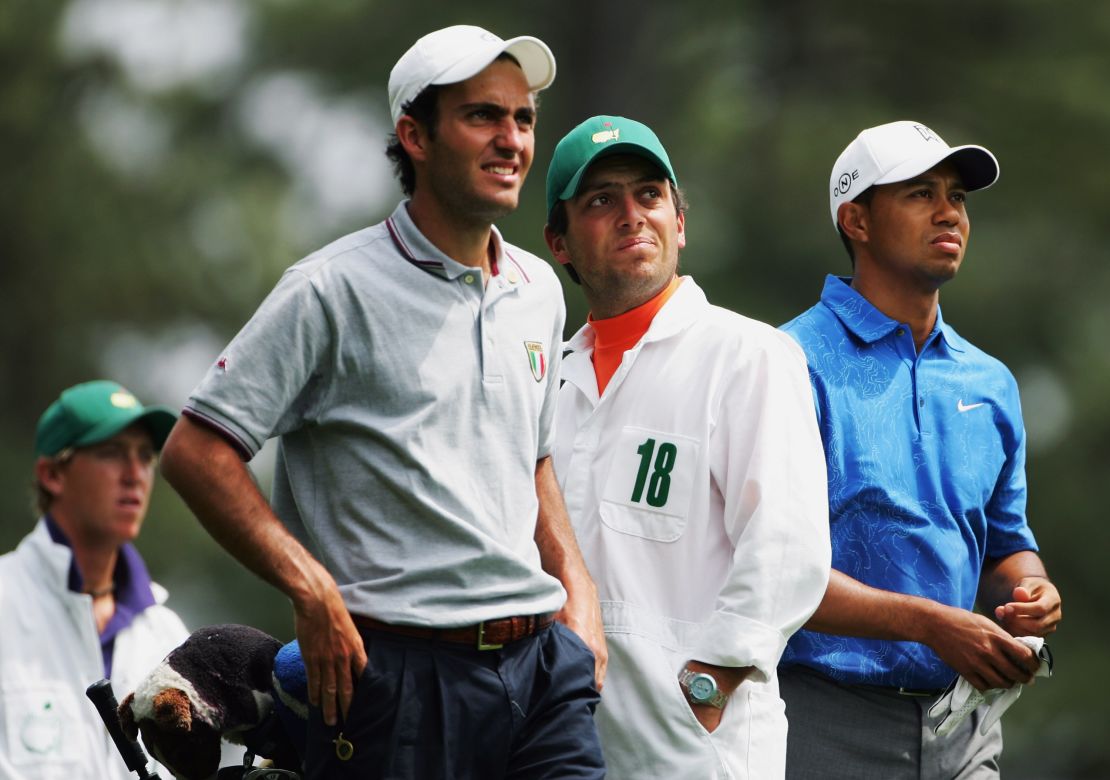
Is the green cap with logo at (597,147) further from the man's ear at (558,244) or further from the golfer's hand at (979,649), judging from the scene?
the golfer's hand at (979,649)

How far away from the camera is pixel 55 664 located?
21.4 ft

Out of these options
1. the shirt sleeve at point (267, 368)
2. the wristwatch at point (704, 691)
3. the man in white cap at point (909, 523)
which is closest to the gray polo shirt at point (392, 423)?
the shirt sleeve at point (267, 368)

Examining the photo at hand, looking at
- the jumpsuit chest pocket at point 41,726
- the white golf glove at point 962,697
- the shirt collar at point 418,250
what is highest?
the shirt collar at point 418,250

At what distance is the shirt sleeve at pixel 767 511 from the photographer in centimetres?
472

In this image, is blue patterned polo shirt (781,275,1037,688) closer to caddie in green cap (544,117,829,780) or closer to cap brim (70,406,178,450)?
caddie in green cap (544,117,829,780)

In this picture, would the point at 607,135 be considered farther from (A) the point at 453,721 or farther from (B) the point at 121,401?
(B) the point at 121,401

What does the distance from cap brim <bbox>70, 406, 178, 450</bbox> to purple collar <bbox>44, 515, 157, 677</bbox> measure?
12.4 inches

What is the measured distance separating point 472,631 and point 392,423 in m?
0.47

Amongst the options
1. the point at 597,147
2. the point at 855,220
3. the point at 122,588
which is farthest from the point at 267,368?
the point at 122,588

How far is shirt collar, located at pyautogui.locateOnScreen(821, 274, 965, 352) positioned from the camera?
549cm

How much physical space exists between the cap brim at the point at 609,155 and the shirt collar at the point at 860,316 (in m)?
0.62

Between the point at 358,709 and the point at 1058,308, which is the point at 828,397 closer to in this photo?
the point at 358,709

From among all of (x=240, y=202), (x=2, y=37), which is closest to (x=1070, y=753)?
(x=240, y=202)

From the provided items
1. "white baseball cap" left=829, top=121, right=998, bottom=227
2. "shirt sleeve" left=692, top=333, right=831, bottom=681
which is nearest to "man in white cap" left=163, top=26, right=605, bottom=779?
"shirt sleeve" left=692, top=333, right=831, bottom=681
